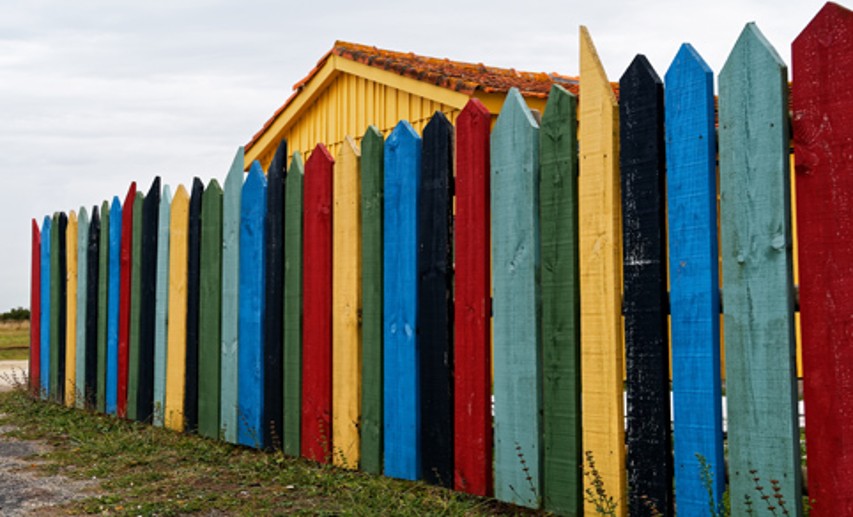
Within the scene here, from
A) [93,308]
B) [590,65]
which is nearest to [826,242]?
[590,65]

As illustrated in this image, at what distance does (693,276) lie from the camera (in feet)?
11.5

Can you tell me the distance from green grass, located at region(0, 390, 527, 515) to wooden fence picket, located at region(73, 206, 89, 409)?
4.53ft

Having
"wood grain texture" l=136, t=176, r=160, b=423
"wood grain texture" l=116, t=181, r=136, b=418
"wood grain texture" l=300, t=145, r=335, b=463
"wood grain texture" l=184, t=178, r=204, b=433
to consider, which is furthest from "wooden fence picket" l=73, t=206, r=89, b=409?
"wood grain texture" l=300, t=145, r=335, b=463

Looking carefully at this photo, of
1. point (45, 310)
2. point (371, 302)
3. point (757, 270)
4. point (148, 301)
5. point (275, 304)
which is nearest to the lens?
point (757, 270)

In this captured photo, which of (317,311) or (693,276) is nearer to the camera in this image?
(693,276)

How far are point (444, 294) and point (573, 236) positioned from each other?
0.89m

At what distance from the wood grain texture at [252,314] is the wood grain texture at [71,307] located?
3455 millimetres

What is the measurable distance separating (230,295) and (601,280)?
3.30 m

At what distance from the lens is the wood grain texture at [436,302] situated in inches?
179

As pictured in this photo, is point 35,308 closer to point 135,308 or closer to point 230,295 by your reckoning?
point 135,308

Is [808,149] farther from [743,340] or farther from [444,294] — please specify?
[444,294]

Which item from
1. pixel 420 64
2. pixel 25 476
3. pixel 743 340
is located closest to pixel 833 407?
pixel 743 340

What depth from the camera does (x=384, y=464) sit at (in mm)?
4961

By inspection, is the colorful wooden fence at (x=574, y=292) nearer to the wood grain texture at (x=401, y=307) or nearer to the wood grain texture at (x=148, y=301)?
the wood grain texture at (x=401, y=307)
